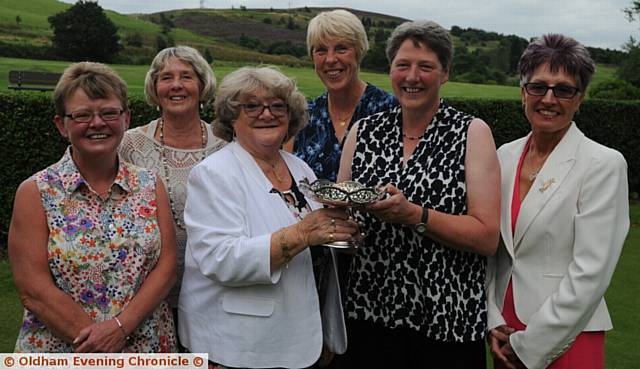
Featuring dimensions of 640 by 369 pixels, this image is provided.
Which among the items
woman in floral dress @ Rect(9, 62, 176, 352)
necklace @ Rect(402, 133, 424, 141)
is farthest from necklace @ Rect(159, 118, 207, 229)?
necklace @ Rect(402, 133, 424, 141)

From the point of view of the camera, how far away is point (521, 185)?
3.44 m

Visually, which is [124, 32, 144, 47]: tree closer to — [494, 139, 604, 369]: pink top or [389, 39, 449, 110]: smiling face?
[389, 39, 449, 110]: smiling face

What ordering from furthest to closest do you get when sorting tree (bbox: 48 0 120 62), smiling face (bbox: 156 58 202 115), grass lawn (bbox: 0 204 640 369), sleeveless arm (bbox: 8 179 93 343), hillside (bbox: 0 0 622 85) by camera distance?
hillside (bbox: 0 0 622 85)
tree (bbox: 48 0 120 62)
grass lawn (bbox: 0 204 640 369)
smiling face (bbox: 156 58 202 115)
sleeveless arm (bbox: 8 179 93 343)

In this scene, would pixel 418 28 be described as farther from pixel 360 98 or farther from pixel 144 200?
pixel 144 200

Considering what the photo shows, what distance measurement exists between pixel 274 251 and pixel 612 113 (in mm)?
16094

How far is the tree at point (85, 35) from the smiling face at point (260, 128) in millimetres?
33328

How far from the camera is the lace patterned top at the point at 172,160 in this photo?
387 centimetres

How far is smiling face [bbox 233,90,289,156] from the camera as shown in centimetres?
327

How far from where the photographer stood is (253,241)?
300cm

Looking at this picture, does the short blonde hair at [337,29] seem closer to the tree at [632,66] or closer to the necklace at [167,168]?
the necklace at [167,168]

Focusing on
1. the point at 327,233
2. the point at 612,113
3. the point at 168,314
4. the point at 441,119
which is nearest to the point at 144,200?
the point at 168,314

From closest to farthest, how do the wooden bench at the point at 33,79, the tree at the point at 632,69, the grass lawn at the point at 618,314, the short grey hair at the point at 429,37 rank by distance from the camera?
1. the short grey hair at the point at 429,37
2. the grass lawn at the point at 618,314
3. the wooden bench at the point at 33,79
4. the tree at the point at 632,69

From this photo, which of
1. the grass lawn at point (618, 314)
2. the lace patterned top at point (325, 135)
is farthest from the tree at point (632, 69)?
the lace patterned top at point (325, 135)

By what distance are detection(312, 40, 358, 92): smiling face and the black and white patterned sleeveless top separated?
1.04 m
